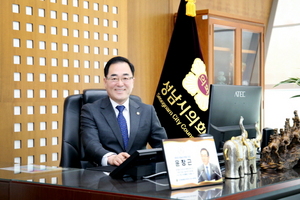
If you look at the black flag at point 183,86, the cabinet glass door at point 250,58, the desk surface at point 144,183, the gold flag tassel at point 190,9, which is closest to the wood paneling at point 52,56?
the black flag at point 183,86

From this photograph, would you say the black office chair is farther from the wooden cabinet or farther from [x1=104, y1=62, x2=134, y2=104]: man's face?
the wooden cabinet

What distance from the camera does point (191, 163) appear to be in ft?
5.23

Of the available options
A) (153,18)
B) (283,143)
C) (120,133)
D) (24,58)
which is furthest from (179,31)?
(283,143)

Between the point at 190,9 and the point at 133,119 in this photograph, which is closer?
the point at 133,119

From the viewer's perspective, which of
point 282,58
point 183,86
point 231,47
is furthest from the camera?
point 282,58

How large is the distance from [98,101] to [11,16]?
987mm

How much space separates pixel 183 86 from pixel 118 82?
1.72 m

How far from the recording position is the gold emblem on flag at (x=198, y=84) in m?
4.21

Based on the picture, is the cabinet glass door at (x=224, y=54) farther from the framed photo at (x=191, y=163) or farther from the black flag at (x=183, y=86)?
the framed photo at (x=191, y=163)

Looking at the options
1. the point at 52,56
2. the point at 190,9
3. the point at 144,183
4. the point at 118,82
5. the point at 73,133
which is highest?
the point at 190,9

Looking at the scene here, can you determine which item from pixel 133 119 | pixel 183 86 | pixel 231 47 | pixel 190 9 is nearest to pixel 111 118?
pixel 133 119

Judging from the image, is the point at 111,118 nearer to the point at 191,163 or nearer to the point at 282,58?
the point at 191,163

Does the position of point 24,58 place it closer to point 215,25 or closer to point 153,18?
point 153,18

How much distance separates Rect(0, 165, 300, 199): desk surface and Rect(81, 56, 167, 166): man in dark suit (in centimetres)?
56
